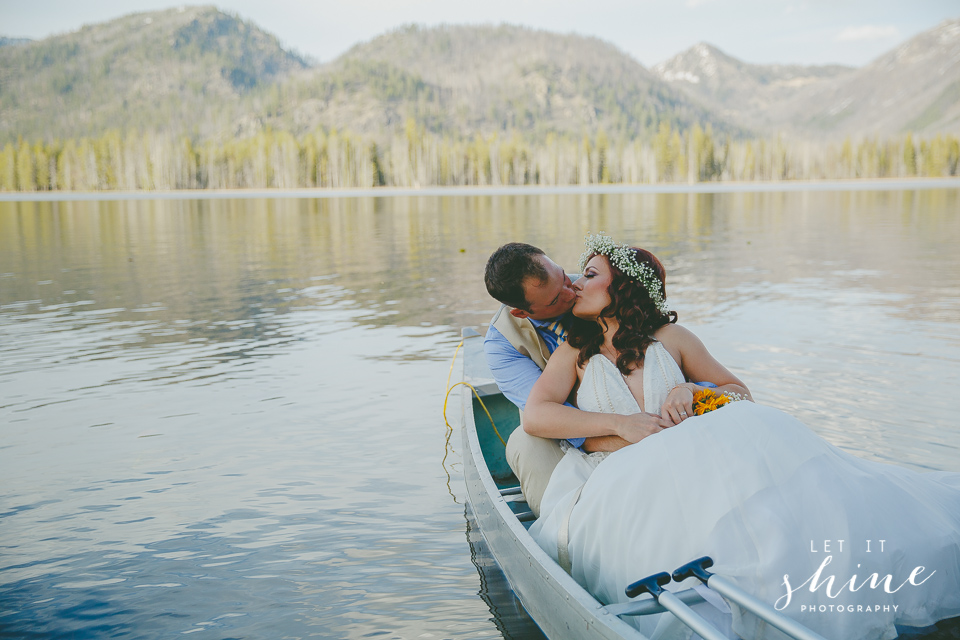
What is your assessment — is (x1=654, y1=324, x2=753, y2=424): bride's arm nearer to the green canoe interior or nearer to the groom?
the groom

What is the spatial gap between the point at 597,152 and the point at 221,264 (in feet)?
374

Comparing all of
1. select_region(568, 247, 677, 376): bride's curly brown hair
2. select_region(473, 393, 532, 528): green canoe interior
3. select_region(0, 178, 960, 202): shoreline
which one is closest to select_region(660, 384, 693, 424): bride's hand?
A: select_region(568, 247, 677, 376): bride's curly brown hair

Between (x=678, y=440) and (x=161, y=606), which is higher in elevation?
(x=678, y=440)

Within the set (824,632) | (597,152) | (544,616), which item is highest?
(597,152)

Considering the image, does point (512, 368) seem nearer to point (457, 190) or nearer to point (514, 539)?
point (514, 539)

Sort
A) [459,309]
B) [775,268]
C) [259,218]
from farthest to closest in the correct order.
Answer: [259,218]
[775,268]
[459,309]

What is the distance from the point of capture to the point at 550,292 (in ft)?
13.8

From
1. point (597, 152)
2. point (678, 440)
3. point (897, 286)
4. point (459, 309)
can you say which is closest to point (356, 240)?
point (459, 309)

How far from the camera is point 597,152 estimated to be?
5113 inches

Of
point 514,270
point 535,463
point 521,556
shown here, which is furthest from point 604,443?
point 514,270

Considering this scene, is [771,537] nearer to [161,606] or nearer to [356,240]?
[161,606]

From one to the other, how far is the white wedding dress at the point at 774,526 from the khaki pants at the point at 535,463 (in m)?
0.94

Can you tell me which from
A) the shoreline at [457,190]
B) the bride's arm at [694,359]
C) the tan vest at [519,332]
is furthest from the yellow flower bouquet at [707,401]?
the shoreline at [457,190]

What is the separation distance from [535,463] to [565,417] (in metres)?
0.52
